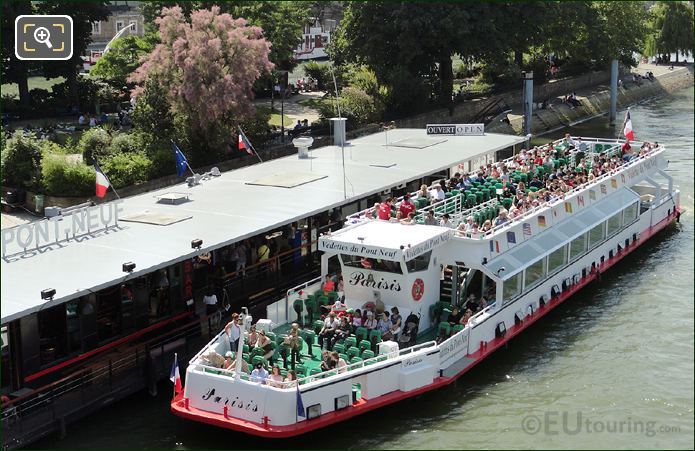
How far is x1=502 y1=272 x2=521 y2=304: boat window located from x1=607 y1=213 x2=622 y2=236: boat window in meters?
9.00

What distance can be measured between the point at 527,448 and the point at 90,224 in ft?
49.1

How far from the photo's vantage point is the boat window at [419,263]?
28688mm

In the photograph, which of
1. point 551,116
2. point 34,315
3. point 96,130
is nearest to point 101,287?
point 34,315

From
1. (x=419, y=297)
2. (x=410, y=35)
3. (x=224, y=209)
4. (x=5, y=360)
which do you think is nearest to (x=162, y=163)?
(x=224, y=209)

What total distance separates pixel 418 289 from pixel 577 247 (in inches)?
371

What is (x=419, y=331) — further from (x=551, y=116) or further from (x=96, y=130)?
(x=551, y=116)

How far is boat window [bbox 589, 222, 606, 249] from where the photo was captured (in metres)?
37.2

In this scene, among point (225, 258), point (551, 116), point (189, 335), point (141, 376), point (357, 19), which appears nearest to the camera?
point (141, 376)

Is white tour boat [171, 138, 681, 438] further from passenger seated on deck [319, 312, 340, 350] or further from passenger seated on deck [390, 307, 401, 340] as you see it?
passenger seated on deck [390, 307, 401, 340]

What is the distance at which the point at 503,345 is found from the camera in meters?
30.6

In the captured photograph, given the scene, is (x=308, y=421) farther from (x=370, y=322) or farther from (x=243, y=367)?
(x=370, y=322)

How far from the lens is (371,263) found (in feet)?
95.2

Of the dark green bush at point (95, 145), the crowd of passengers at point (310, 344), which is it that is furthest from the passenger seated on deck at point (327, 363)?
the dark green bush at point (95, 145)

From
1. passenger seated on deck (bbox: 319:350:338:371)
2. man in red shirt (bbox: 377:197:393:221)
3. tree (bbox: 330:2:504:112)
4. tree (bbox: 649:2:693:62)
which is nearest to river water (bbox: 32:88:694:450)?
passenger seated on deck (bbox: 319:350:338:371)
